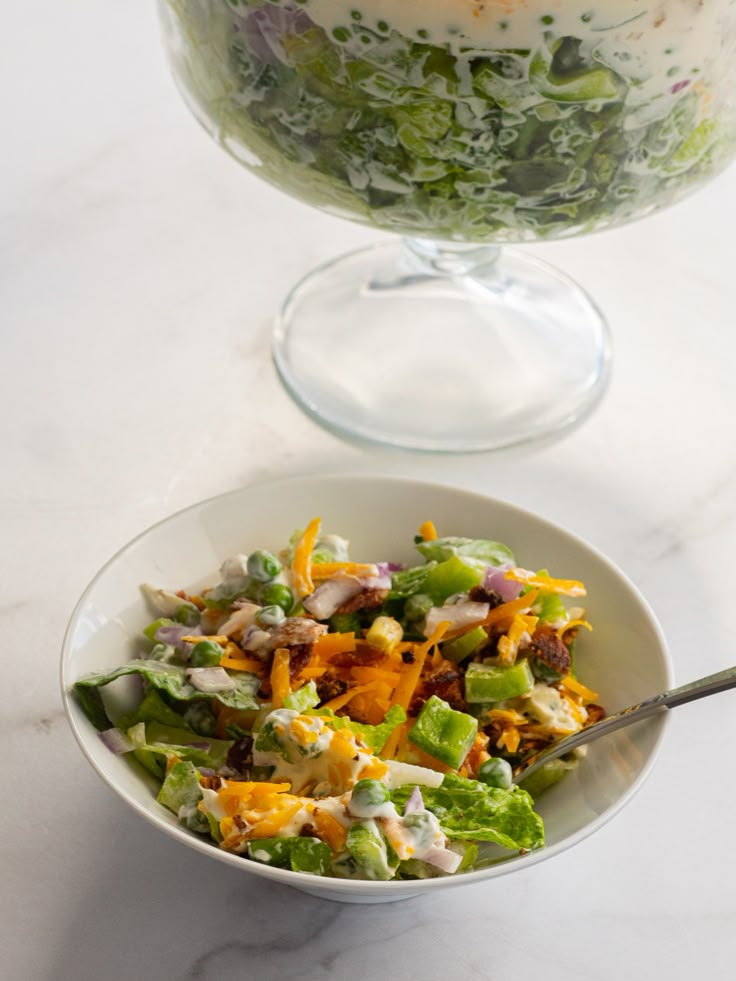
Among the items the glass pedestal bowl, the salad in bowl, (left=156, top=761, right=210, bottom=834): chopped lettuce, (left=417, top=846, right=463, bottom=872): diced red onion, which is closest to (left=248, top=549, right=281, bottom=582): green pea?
the salad in bowl


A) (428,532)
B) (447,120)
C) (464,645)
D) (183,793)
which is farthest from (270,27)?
(183,793)

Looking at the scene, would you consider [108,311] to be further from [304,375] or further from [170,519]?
[170,519]

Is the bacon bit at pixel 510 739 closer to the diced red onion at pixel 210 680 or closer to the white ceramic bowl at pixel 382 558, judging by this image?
the white ceramic bowl at pixel 382 558

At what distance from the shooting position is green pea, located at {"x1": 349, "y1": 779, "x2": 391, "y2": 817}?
37.3 inches

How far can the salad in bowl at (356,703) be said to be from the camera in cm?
97

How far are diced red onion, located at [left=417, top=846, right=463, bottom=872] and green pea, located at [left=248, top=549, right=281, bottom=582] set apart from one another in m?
0.32

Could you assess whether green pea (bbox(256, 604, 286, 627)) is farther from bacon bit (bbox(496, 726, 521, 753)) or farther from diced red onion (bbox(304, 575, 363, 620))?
bacon bit (bbox(496, 726, 521, 753))

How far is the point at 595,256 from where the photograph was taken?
200 cm

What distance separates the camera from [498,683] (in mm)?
1115

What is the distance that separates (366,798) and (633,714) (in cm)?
25

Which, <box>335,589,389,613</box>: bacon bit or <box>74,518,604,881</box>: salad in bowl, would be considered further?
<box>335,589,389,613</box>: bacon bit

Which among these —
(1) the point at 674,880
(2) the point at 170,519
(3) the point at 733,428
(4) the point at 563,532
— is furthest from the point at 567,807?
(3) the point at 733,428

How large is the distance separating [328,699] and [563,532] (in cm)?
30

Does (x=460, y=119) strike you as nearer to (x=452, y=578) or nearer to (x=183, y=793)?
(x=452, y=578)
